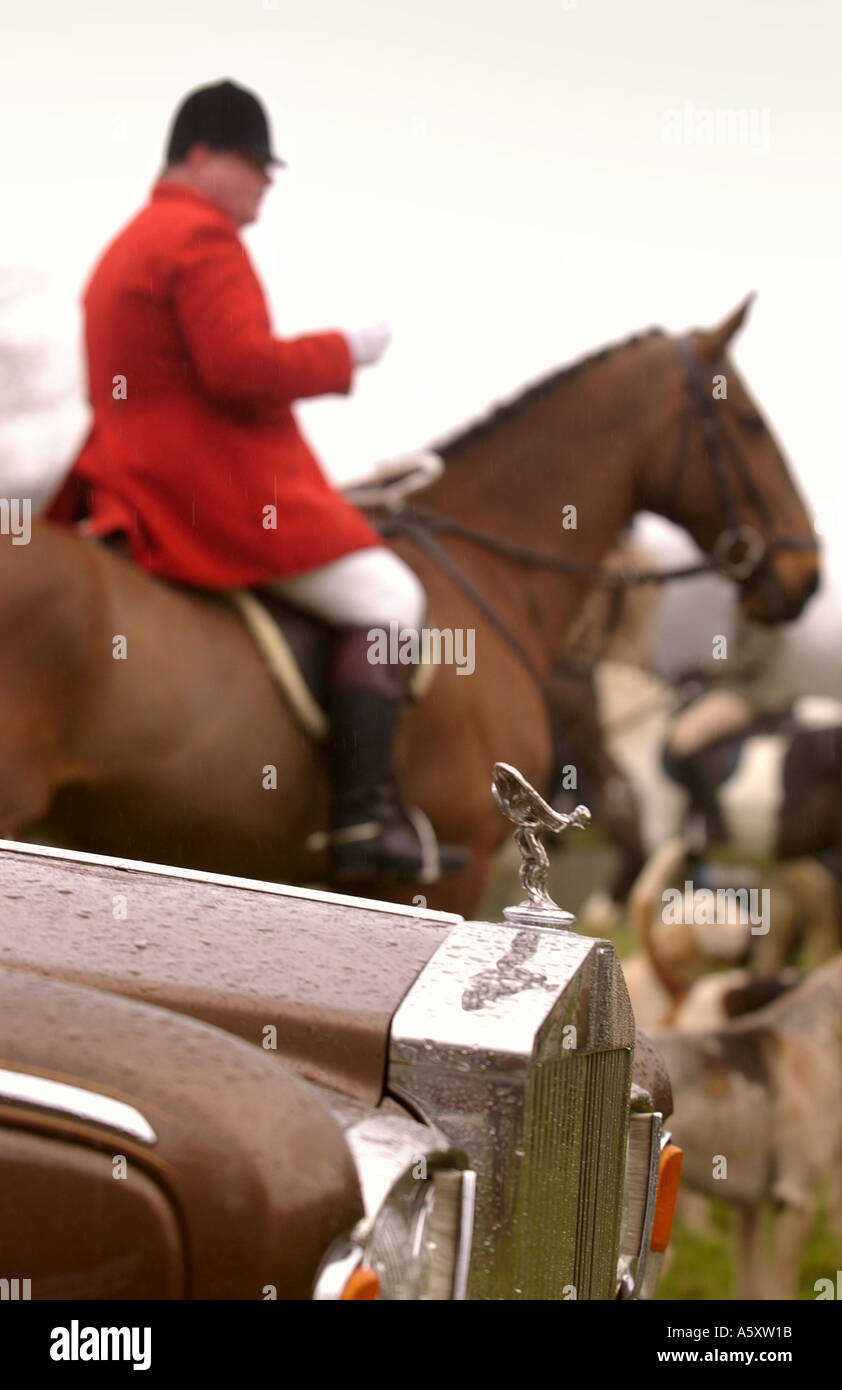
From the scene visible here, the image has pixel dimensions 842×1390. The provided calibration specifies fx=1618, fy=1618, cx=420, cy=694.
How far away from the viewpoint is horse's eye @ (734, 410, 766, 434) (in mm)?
5250

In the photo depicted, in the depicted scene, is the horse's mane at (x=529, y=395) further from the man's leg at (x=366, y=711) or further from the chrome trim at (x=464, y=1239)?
the chrome trim at (x=464, y=1239)

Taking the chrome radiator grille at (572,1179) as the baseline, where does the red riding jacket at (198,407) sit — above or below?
above

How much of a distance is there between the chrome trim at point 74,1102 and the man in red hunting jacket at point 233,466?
2992 millimetres

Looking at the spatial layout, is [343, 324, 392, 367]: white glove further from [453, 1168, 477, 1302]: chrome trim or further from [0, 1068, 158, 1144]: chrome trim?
[0, 1068, 158, 1144]: chrome trim

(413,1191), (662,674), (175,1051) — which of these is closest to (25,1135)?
(175,1051)

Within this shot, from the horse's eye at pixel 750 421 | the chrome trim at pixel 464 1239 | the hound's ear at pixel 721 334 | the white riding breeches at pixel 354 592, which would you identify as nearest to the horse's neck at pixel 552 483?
the hound's ear at pixel 721 334

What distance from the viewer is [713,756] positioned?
807cm

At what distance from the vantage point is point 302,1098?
1.23 metres

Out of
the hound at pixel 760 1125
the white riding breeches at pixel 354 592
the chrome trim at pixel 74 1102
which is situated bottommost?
the hound at pixel 760 1125

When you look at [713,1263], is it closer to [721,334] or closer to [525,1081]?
[721,334]

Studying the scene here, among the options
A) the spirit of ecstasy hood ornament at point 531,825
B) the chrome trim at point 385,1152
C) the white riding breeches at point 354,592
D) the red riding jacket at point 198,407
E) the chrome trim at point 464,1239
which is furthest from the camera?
the white riding breeches at point 354,592

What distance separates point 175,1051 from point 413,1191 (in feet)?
0.78

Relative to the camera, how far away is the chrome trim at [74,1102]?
113cm
